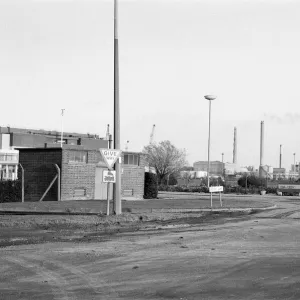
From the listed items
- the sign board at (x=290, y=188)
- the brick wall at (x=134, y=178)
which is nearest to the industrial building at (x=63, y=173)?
the brick wall at (x=134, y=178)

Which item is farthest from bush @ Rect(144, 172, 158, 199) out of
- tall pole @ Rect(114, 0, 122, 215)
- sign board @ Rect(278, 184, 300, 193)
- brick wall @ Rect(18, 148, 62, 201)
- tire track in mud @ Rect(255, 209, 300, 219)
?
Answer: sign board @ Rect(278, 184, 300, 193)

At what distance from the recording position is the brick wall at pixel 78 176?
38.8m

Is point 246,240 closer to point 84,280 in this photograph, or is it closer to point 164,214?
point 84,280

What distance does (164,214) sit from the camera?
26.7 m

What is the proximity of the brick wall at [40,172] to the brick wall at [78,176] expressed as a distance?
535 mm

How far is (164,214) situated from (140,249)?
1225 centimetres

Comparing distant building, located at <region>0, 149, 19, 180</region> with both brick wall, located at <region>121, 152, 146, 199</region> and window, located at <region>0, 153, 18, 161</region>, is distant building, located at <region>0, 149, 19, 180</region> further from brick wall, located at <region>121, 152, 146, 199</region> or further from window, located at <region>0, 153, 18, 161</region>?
brick wall, located at <region>121, 152, 146, 199</region>

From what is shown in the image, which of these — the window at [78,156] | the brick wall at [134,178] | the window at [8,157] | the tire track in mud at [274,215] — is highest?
the window at [8,157]

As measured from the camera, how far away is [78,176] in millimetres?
39625

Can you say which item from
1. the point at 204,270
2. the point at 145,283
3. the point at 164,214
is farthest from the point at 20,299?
the point at 164,214

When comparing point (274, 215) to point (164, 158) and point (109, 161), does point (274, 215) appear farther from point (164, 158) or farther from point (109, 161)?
point (164, 158)

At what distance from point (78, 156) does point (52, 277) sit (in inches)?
1170

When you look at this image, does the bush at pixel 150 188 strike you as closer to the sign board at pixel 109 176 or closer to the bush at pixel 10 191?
the bush at pixel 10 191

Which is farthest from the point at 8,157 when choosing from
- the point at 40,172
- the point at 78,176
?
the point at 78,176
